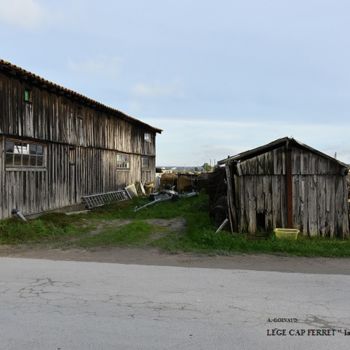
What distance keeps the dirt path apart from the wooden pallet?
9.33 metres

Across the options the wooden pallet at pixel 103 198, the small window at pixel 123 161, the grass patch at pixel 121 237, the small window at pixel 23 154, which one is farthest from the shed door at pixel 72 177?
the small window at pixel 123 161

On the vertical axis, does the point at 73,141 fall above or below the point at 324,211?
above

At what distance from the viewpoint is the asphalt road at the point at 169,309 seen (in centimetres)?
443

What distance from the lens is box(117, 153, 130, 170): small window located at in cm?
2533

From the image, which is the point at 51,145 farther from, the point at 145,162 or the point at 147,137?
the point at 147,137

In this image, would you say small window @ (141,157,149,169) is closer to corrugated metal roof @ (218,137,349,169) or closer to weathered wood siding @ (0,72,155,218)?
weathered wood siding @ (0,72,155,218)

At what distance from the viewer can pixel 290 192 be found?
40.1 feet

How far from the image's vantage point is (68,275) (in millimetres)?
7594

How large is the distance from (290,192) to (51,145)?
10.0 metres

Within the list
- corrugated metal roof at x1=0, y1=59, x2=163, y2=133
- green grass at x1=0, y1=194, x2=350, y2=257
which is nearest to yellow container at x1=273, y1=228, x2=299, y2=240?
green grass at x1=0, y1=194, x2=350, y2=257

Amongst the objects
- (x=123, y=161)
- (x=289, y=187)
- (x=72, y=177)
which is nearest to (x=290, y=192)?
(x=289, y=187)

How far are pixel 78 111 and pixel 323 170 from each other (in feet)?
39.2

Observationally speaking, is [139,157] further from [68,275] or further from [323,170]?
[68,275]

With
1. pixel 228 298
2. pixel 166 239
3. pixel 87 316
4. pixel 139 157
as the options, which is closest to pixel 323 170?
pixel 166 239
